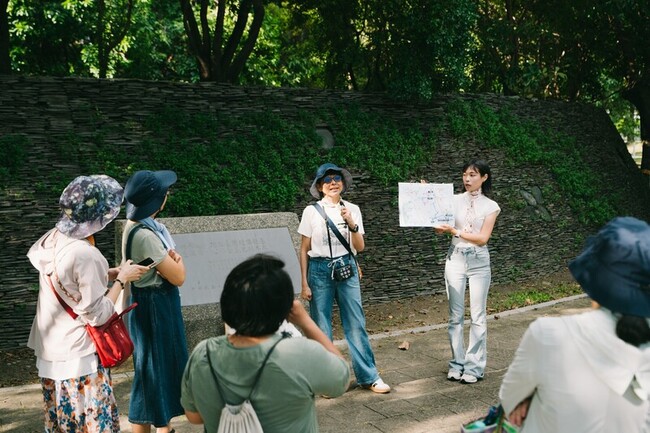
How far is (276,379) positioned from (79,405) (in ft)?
4.97

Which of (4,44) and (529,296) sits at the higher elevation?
(4,44)

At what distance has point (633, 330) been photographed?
6.64 feet

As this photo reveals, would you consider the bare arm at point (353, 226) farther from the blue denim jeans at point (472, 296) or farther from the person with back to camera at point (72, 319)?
the person with back to camera at point (72, 319)

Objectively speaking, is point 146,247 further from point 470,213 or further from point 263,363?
point 470,213

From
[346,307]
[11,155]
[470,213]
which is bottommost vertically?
[346,307]

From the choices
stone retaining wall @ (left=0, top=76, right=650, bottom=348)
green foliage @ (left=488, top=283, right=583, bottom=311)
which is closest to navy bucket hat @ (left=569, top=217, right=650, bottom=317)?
stone retaining wall @ (left=0, top=76, right=650, bottom=348)

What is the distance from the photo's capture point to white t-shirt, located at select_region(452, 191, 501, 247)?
19.2 feet

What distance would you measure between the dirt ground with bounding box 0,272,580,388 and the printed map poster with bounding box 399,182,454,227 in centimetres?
264

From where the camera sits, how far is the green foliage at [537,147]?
12.1 meters

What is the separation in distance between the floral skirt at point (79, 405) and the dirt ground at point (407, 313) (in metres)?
3.48

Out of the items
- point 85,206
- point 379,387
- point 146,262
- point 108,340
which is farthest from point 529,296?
point 85,206

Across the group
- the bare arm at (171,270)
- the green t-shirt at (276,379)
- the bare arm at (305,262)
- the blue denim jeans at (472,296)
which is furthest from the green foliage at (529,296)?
the green t-shirt at (276,379)

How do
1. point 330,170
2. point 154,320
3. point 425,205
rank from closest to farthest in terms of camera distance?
point 154,320, point 330,170, point 425,205

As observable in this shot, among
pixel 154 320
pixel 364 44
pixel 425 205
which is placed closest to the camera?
pixel 154 320
